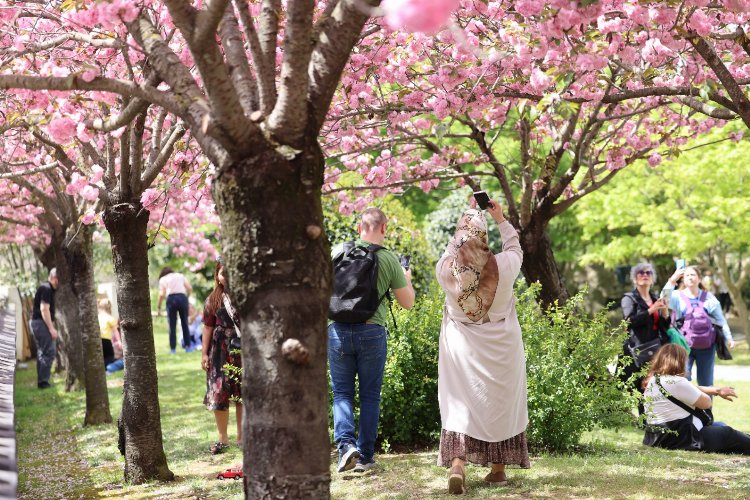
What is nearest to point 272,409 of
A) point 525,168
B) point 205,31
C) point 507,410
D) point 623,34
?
point 205,31

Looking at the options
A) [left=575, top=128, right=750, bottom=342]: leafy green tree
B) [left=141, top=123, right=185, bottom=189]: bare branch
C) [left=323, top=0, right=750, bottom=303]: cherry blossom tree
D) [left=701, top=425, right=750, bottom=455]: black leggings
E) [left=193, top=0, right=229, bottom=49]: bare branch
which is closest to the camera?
[left=193, top=0, right=229, bottom=49]: bare branch

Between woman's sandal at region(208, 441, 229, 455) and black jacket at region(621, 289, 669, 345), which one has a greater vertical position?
black jacket at region(621, 289, 669, 345)

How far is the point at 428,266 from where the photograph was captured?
47.0 feet

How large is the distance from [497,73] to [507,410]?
2481mm

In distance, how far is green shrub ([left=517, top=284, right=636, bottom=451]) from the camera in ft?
23.1

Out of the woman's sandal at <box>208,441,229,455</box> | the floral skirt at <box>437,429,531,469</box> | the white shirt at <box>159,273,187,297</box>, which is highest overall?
the white shirt at <box>159,273,187,297</box>

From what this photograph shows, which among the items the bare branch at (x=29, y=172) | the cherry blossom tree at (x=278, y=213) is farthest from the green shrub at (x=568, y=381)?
the bare branch at (x=29, y=172)

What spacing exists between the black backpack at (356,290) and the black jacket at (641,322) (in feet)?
13.1

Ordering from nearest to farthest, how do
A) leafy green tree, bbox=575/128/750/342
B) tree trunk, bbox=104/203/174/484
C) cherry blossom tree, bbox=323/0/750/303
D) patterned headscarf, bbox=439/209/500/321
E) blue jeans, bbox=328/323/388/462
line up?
cherry blossom tree, bbox=323/0/750/303 → patterned headscarf, bbox=439/209/500/321 → blue jeans, bbox=328/323/388/462 → tree trunk, bbox=104/203/174/484 → leafy green tree, bbox=575/128/750/342

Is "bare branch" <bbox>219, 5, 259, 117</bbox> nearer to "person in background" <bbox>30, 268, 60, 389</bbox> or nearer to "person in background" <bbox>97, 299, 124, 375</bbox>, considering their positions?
"person in background" <bbox>30, 268, 60, 389</bbox>

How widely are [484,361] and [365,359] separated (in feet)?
3.25

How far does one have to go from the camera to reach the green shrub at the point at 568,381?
7.04m

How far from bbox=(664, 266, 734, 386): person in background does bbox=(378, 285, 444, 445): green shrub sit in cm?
437

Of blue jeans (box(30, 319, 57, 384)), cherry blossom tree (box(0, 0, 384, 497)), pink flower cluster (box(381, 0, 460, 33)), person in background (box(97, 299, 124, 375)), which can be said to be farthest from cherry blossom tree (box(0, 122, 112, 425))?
pink flower cluster (box(381, 0, 460, 33))
